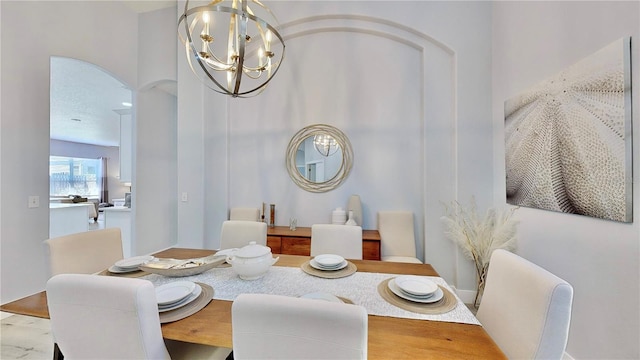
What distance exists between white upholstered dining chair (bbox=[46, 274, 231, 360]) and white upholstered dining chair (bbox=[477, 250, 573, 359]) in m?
1.26

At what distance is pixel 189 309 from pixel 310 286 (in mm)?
544

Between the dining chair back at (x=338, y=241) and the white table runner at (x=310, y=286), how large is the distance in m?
0.40

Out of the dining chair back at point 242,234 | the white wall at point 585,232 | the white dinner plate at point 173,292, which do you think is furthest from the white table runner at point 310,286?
the white wall at point 585,232

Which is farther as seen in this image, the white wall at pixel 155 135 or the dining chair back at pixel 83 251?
the white wall at pixel 155 135

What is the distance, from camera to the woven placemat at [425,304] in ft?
3.43

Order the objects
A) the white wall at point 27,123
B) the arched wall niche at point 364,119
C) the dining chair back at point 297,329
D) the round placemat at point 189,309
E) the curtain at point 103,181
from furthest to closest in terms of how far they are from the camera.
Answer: the curtain at point 103,181
the arched wall niche at point 364,119
the white wall at point 27,123
the round placemat at point 189,309
the dining chair back at point 297,329

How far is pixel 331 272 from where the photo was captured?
4.85 ft

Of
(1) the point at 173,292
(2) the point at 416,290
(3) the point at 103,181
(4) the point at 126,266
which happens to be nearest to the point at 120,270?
(4) the point at 126,266

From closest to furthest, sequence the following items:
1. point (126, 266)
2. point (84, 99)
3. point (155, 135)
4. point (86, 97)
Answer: point (126, 266)
point (155, 135)
point (86, 97)
point (84, 99)

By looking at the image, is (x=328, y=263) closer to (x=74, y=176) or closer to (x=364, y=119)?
(x=364, y=119)

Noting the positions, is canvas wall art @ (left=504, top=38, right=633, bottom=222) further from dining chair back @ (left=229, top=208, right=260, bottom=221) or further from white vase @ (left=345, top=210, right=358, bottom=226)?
dining chair back @ (left=229, top=208, right=260, bottom=221)

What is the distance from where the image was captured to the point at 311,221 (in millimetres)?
3053

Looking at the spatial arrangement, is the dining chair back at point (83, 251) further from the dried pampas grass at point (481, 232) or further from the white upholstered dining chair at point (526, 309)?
the dried pampas grass at point (481, 232)

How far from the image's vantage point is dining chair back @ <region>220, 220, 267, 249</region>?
2021mm
